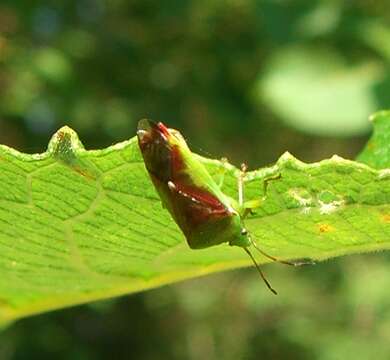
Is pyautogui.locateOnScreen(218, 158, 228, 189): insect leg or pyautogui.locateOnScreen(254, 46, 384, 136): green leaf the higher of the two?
pyautogui.locateOnScreen(254, 46, 384, 136): green leaf

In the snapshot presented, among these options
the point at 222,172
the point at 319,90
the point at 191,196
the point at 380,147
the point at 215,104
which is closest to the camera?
the point at 222,172

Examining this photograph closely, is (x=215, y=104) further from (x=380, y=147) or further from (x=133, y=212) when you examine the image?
(x=133, y=212)

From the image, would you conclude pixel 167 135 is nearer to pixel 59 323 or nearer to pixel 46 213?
pixel 46 213

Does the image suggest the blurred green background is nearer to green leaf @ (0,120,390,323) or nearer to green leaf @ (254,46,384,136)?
green leaf @ (254,46,384,136)

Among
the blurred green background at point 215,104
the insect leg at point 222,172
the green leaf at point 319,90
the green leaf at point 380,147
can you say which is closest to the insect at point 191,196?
the insect leg at point 222,172

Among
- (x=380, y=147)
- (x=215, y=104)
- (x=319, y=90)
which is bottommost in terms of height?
(x=380, y=147)

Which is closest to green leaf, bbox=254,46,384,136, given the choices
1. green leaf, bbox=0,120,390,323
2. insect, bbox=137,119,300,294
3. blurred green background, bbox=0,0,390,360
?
blurred green background, bbox=0,0,390,360

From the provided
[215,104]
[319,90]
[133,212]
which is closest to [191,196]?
[133,212]
